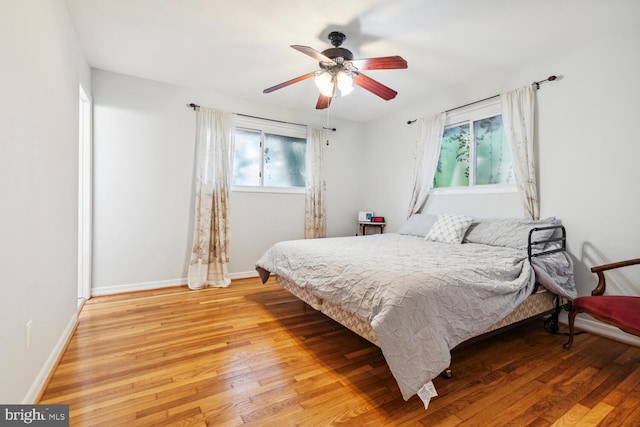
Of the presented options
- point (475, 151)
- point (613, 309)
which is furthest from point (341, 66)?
point (613, 309)

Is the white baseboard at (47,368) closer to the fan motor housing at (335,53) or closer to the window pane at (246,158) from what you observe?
the window pane at (246,158)

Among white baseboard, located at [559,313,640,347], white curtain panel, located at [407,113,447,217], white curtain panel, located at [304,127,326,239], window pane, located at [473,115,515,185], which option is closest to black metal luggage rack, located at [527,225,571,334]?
white baseboard, located at [559,313,640,347]

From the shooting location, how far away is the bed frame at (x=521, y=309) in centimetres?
187

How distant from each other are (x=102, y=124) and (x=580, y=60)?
498 cm

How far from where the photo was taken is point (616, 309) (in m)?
1.87

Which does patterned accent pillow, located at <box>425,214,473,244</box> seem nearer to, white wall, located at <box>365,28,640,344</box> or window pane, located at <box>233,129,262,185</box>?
white wall, located at <box>365,28,640,344</box>

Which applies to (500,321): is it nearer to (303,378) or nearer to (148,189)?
(303,378)

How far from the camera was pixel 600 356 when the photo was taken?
2102 millimetres

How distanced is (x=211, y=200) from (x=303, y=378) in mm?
2721

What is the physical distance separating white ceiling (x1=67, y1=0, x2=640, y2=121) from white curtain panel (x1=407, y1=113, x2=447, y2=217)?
607 millimetres

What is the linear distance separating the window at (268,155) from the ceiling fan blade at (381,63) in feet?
7.44

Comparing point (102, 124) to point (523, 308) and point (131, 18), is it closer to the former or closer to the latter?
point (131, 18)

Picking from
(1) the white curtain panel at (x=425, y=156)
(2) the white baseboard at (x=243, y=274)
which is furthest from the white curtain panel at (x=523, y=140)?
(2) the white baseboard at (x=243, y=274)

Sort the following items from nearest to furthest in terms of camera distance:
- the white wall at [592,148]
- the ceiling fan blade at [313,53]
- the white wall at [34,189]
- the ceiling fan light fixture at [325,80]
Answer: the white wall at [34,189]
the ceiling fan blade at [313,53]
the white wall at [592,148]
the ceiling fan light fixture at [325,80]
